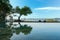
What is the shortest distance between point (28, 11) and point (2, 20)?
41.8ft

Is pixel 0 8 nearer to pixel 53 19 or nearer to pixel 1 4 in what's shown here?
pixel 1 4

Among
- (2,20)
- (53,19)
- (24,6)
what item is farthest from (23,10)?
(2,20)

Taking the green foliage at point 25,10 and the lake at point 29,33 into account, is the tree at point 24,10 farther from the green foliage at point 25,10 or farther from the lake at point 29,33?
the lake at point 29,33

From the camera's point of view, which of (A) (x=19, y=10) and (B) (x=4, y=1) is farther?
(A) (x=19, y=10)

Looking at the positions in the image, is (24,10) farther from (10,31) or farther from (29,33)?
(29,33)

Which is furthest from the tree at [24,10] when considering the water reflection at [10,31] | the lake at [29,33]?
the lake at [29,33]

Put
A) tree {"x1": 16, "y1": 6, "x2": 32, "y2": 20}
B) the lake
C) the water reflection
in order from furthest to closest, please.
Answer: tree {"x1": 16, "y1": 6, "x2": 32, "y2": 20}
the water reflection
the lake

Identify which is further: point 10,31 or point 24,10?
point 24,10

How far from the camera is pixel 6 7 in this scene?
21.1 m

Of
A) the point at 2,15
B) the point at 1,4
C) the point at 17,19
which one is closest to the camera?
the point at 1,4

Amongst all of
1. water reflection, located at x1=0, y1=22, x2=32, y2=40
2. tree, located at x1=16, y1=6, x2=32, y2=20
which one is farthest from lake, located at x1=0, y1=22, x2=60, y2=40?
tree, located at x1=16, y1=6, x2=32, y2=20

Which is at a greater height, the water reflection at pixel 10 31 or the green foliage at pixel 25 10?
the green foliage at pixel 25 10

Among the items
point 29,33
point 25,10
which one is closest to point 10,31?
point 29,33

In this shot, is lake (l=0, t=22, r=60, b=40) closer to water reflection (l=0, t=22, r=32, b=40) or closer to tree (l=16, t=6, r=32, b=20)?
water reflection (l=0, t=22, r=32, b=40)
